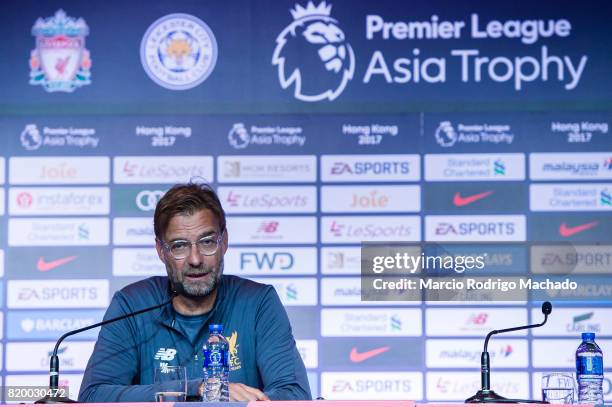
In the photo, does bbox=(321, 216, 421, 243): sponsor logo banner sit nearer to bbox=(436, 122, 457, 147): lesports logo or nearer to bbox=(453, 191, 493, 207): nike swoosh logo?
bbox=(453, 191, 493, 207): nike swoosh logo

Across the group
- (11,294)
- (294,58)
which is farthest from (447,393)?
(11,294)

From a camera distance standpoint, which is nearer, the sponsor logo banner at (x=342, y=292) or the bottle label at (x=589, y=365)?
the bottle label at (x=589, y=365)

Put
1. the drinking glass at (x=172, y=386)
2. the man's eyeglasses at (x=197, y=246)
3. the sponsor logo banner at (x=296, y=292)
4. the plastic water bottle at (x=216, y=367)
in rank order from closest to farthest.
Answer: the drinking glass at (x=172, y=386)
the plastic water bottle at (x=216, y=367)
the man's eyeglasses at (x=197, y=246)
the sponsor logo banner at (x=296, y=292)

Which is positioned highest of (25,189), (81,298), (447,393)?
(25,189)

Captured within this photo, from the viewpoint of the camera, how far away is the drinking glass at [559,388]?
3053mm

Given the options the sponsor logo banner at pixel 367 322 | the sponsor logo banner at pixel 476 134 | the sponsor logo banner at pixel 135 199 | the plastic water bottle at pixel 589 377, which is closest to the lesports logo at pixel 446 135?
the sponsor logo banner at pixel 476 134

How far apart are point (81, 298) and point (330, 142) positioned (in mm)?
1448

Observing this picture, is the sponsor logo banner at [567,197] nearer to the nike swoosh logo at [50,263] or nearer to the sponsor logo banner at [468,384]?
the sponsor logo banner at [468,384]

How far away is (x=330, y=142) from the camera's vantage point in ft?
17.3

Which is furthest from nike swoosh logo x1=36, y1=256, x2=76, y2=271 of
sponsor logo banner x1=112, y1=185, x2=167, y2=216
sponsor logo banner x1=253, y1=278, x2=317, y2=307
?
sponsor logo banner x1=253, y1=278, x2=317, y2=307

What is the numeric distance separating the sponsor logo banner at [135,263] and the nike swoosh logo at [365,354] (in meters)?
1.02

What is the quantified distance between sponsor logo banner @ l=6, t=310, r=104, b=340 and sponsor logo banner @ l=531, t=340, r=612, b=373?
2.13 metres

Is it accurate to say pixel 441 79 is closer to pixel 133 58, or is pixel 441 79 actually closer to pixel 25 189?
pixel 133 58

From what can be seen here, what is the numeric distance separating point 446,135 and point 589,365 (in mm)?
2224
